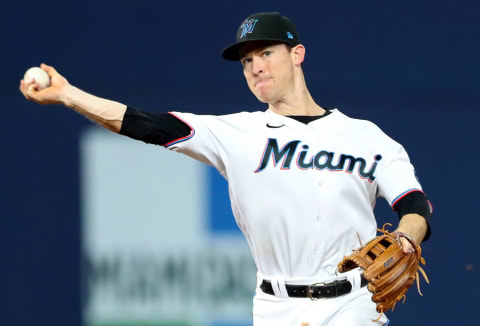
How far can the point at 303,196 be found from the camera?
3314 mm

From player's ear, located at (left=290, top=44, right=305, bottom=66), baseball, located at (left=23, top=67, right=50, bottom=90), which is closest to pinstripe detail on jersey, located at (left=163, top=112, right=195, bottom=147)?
baseball, located at (left=23, top=67, right=50, bottom=90)

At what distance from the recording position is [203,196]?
212 inches

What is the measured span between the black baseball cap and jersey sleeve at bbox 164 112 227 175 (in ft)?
1.24

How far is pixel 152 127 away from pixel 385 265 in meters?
0.96

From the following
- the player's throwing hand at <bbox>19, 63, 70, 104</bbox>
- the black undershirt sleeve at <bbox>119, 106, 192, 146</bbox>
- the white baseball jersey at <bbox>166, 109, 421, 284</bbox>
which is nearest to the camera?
the player's throwing hand at <bbox>19, 63, 70, 104</bbox>

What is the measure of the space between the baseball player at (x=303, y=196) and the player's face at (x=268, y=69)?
9 cm

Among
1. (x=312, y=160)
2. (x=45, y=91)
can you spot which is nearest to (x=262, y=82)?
(x=312, y=160)

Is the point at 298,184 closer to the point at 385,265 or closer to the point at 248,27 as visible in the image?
the point at 385,265

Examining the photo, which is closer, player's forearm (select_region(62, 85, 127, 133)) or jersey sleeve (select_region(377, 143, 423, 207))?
player's forearm (select_region(62, 85, 127, 133))

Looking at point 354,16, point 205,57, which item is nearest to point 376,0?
point 354,16

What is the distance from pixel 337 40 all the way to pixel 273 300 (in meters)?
2.81

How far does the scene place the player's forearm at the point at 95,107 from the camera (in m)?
2.95

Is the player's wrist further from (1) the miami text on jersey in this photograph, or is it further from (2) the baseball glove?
(2) the baseball glove

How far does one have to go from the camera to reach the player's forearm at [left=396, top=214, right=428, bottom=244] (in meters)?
3.09
